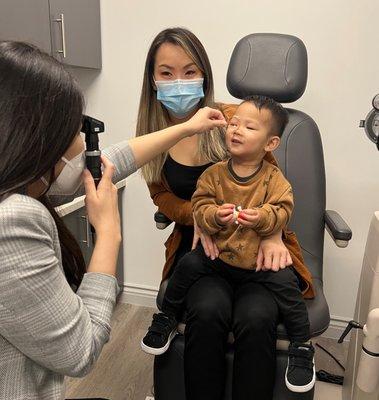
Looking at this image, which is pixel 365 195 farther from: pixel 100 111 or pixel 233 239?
pixel 100 111

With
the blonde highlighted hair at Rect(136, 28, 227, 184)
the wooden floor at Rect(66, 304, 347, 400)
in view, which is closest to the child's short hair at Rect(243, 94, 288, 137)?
the blonde highlighted hair at Rect(136, 28, 227, 184)

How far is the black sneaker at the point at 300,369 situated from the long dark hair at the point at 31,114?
89 centimetres

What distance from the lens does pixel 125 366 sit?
192 centimetres

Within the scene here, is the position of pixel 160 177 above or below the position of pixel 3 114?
below

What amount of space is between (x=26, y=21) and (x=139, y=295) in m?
1.54

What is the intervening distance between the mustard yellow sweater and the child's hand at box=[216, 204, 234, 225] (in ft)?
0.10

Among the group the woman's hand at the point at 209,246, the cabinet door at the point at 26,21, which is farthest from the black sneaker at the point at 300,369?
the cabinet door at the point at 26,21

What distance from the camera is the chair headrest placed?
1.54 meters

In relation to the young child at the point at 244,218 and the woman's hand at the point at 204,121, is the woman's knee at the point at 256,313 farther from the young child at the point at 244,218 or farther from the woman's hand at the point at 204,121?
the woman's hand at the point at 204,121

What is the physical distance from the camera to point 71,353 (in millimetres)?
720

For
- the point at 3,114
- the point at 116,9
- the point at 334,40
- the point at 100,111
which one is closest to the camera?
the point at 3,114

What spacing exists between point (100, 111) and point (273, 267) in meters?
1.38

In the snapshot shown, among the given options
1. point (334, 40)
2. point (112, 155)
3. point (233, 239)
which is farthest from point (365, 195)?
point (112, 155)

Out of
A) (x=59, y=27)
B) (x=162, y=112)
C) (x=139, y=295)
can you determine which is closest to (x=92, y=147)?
(x=162, y=112)
